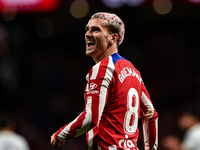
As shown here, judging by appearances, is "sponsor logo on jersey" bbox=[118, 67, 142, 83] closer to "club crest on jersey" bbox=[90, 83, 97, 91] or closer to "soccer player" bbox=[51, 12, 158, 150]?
"soccer player" bbox=[51, 12, 158, 150]

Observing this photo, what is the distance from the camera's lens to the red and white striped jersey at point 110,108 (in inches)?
100

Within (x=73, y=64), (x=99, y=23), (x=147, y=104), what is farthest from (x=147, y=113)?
(x=73, y=64)

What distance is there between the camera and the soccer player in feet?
Answer: 8.38

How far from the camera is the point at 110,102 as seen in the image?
8.85 ft

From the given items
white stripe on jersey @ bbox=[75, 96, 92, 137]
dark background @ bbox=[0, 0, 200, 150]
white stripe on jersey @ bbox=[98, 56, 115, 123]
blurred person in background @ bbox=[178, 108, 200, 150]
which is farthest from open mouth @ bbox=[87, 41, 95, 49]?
dark background @ bbox=[0, 0, 200, 150]

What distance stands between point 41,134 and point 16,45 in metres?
4.67

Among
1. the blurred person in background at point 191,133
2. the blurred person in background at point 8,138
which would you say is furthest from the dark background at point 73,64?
the blurred person in background at point 8,138

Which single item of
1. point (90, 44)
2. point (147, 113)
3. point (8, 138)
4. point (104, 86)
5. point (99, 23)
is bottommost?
point (8, 138)

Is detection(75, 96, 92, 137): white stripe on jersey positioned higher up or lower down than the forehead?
lower down

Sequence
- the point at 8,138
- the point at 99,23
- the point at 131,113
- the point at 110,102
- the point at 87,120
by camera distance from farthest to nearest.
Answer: the point at 8,138 → the point at 99,23 → the point at 131,113 → the point at 110,102 → the point at 87,120

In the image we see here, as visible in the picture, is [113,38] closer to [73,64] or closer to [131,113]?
[131,113]

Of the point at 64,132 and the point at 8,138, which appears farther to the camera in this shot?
the point at 8,138

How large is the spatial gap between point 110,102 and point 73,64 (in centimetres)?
915

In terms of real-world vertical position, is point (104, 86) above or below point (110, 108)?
above
